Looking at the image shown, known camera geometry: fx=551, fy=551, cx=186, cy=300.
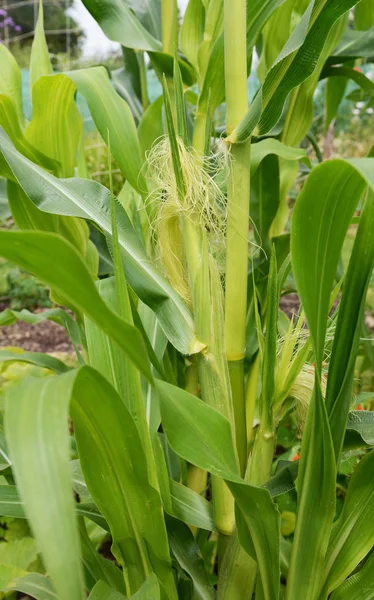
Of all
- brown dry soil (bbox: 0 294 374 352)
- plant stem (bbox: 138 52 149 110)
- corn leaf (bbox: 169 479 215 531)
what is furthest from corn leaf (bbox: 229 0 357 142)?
brown dry soil (bbox: 0 294 374 352)

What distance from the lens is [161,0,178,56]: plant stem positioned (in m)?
0.64

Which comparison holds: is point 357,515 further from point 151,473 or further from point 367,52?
point 367,52

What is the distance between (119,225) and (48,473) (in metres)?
0.32

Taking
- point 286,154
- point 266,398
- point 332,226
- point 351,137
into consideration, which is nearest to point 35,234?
point 332,226

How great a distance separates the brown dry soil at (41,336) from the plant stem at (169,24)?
1.74 metres

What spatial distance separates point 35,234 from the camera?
279mm

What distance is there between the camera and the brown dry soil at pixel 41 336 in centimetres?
242

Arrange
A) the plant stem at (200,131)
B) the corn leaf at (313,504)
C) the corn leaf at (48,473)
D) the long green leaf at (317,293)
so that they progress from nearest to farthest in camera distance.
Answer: the corn leaf at (48,473), the long green leaf at (317,293), the corn leaf at (313,504), the plant stem at (200,131)

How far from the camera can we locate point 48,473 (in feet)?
0.81

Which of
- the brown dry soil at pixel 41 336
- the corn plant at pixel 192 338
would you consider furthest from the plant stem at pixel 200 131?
the brown dry soil at pixel 41 336

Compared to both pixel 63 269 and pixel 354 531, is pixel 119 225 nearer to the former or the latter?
pixel 63 269

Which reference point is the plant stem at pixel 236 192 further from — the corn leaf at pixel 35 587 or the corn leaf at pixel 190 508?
the corn leaf at pixel 35 587

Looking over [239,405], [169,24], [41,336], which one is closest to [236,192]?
[239,405]

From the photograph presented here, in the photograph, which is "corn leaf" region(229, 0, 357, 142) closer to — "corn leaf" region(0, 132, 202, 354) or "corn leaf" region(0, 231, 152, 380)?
"corn leaf" region(0, 132, 202, 354)
